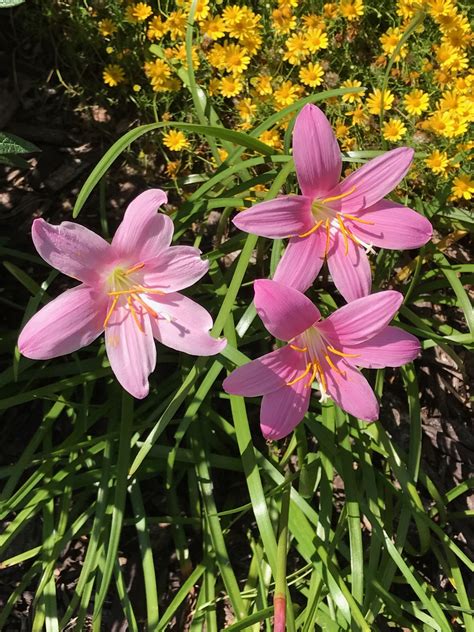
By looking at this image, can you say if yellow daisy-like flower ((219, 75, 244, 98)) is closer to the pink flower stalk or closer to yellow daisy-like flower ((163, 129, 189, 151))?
yellow daisy-like flower ((163, 129, 189, 151))

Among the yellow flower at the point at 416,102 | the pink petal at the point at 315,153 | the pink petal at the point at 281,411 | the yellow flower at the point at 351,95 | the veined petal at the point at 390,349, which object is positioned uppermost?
the pink petal at the point at 315,153

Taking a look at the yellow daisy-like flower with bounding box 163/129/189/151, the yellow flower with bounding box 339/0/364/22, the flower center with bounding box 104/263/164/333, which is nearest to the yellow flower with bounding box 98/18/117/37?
the yellow daisy-like flower with bounding box 163/129/189/151

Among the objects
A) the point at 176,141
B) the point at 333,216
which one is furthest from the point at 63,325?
the point at 176,141

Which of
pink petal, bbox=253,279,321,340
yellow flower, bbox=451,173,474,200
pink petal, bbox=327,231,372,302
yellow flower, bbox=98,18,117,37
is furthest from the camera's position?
yellow flower, bbox=98,18,117,37

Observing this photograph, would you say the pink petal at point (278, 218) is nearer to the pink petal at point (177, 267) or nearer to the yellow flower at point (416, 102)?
the pink petal at point (177, 267)

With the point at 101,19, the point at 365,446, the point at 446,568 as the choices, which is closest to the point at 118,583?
the point at 365,446

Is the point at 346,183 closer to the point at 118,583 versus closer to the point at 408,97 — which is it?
the point at 408,97

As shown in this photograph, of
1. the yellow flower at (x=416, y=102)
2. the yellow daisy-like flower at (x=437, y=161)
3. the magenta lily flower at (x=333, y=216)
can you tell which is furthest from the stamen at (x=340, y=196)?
the yellow flower at (x=416, y=102)
